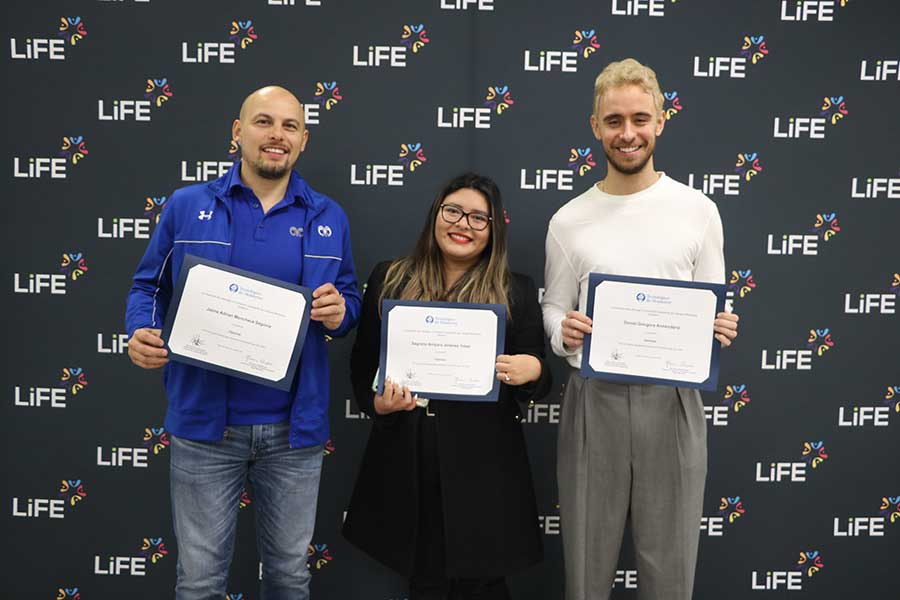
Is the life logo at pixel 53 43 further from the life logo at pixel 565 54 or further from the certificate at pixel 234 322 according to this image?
the life logo at pixel 565 54

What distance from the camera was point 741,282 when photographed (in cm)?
247

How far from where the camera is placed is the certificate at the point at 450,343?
1.83m

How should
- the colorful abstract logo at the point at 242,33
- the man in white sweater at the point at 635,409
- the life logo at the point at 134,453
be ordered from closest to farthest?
the man in white sweater at the point at 635,409
the colorful abstract logo at the point at 242,33
the life logo at the point at 134,453

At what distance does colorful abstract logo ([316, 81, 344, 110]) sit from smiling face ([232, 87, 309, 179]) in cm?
47

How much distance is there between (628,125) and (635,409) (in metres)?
0.79

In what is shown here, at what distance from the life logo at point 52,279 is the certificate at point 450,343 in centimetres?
132

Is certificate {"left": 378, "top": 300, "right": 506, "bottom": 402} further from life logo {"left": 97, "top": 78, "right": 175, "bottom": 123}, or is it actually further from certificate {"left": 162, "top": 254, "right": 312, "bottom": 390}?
life logo {"left": 97, "top": 78, "right": 175, "bottom": 123}

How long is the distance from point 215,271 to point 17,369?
122cm

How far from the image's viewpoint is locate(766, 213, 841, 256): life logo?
2.47 metres

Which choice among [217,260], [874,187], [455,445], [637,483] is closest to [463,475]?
[455,445]

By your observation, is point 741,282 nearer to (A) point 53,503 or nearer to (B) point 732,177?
(B) point 732,177

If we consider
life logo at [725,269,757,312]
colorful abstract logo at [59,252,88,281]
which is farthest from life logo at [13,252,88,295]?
life logo at [725,269,757,312]

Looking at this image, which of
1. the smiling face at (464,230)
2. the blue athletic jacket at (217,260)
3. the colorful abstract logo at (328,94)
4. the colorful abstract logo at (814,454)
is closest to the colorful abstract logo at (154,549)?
the blue athletic jacket at (217,260)

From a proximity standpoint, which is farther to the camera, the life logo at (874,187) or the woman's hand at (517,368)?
the life logo at (874,187)
